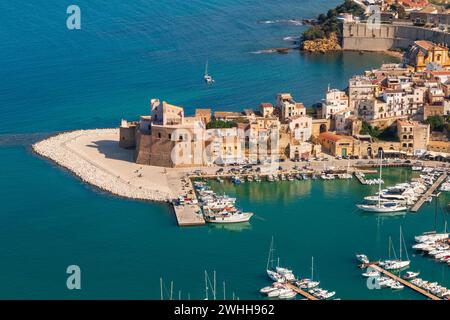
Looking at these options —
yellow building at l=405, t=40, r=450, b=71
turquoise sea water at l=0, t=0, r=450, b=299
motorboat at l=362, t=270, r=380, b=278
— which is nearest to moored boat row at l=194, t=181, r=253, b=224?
turquoise sea water at l=0, t=0, r=450, b=299

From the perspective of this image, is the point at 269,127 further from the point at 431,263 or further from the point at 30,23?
the point at 30,23

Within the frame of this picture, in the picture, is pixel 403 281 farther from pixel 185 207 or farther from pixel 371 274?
pixel 185 207

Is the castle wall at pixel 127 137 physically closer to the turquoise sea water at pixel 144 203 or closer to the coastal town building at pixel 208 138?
the coastal town building at pixel 208 138

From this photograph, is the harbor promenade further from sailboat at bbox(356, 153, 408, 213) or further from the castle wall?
A: sailboat at bbox(356, 153, 408, 213)

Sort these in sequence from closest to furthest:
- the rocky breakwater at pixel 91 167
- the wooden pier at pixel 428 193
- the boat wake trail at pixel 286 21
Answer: the wooden pier at pixel 428 193, the rocky breakwater at pixel 91 167, the boat wake trail at pixel 286 21

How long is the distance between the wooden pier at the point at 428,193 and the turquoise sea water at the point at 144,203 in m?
0.43

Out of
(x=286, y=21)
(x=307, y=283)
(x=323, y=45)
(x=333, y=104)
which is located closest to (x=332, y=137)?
(x=333, y=104)

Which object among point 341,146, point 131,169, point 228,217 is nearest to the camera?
point 228,217

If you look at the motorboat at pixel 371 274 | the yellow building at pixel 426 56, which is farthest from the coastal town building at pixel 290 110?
the motorboat at pixel 371 274

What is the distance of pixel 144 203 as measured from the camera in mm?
30281

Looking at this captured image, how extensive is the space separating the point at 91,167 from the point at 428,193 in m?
12.6

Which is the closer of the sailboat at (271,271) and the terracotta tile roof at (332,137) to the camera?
the sailboat at (271,271)

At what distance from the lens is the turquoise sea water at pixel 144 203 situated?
950 inches
